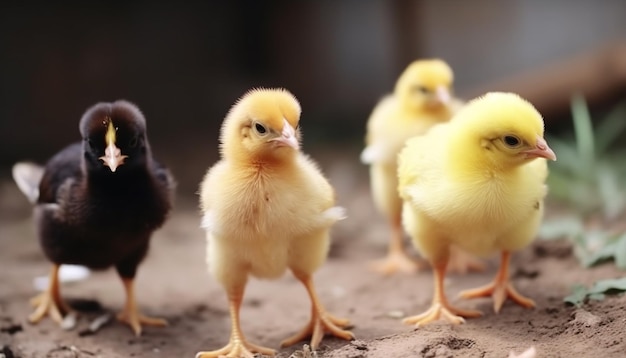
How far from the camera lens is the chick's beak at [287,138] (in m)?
2.79

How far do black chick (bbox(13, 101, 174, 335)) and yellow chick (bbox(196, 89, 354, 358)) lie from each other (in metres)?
0.39

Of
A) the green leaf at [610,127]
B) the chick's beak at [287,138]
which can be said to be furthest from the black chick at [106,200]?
the green leaf at [610,127]

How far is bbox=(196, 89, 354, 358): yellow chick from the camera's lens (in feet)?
9.40

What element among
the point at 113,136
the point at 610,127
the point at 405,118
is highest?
the point at 610,127

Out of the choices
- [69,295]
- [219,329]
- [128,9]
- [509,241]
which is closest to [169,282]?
[69,295]

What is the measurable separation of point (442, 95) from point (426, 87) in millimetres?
Answer: 108

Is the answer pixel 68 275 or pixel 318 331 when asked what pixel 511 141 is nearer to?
pixel 318 331

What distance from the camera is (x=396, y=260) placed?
14.7 ft

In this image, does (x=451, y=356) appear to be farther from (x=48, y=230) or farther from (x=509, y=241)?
(x=48, y=230)

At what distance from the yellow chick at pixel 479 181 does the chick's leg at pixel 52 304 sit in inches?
71.0

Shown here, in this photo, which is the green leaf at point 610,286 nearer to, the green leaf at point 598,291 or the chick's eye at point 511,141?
the green leaf at point 598,291

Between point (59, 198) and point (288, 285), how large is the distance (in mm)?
1487

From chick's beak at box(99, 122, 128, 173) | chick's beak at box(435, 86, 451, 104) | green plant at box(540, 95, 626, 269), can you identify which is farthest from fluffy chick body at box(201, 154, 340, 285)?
green plant at box(540, 95, 626, 269)

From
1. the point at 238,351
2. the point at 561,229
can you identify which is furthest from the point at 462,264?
the point at 238,351
